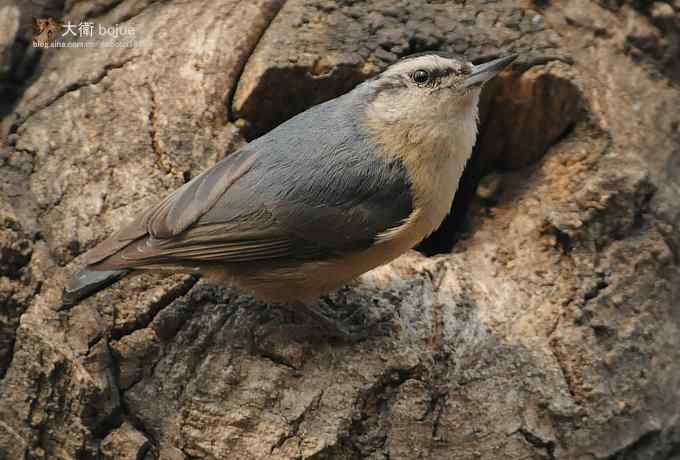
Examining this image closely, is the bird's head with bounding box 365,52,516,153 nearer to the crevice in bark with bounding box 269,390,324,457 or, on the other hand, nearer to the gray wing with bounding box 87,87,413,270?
the gray wing with bounding box 87,87,413,270

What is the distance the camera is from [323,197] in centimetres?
309

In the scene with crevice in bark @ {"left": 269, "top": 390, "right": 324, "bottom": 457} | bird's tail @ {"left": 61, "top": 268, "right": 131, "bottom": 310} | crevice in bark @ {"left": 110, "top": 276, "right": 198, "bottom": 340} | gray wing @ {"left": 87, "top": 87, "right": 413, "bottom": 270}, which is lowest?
crevice in bark @ {"left": 269, "top": 390, "right": 324, "bottom": 457}

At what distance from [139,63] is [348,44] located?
938 millimetres

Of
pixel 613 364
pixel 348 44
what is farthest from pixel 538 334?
pixel 348 44

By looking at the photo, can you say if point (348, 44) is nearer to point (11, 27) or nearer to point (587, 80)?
point (587, 80)

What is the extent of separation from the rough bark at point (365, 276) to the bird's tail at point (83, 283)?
0.08 meters

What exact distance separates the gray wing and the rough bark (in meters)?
0.25

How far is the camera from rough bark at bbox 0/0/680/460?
3.04m

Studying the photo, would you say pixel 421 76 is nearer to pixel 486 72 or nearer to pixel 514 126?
pixel 486 72

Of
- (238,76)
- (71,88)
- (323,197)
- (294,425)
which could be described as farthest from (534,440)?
(71,88)

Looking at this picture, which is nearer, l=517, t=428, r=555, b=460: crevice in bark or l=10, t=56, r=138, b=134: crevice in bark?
l=517, t=428, r=555, b=460: crevice in bark

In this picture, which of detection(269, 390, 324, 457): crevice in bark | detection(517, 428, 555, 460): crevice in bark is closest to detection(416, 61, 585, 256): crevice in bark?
detection(517, 428, 555, 460): crevice in bark

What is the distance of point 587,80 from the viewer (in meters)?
3.80

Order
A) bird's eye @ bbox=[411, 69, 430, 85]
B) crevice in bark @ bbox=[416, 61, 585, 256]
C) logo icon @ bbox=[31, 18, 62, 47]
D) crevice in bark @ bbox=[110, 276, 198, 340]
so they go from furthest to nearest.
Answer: logo icon @ bbox=[31, 18, 62, 47], crevice in bark @ bbox=[416, 61, 585, 256], bird's eye @ bbox=[411, 69, 430, 85], crevice in bark @ bbox=[110, 276, 198, 340]
